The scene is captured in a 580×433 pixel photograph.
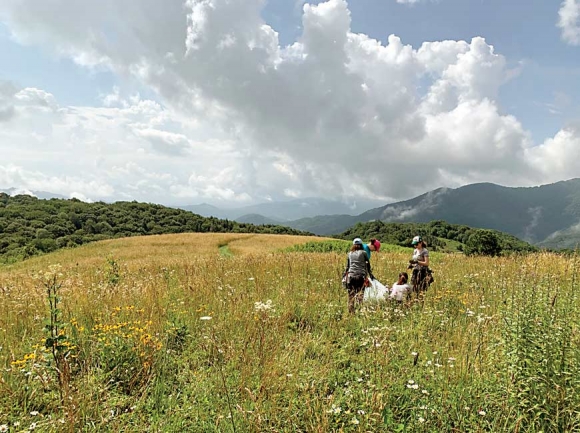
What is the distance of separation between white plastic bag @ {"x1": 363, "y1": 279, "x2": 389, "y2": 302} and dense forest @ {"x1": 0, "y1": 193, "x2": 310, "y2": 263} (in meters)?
48.8

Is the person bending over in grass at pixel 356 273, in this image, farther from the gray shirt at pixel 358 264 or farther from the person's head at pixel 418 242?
the person's head at pixel 418 242

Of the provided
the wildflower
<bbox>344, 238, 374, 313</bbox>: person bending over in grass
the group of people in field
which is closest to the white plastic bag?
the group of people in field

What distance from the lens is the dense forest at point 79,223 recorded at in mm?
54956

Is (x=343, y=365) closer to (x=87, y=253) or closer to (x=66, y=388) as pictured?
(x=66, y=388)

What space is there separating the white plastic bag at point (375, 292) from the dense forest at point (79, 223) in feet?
160

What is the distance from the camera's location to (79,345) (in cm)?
479

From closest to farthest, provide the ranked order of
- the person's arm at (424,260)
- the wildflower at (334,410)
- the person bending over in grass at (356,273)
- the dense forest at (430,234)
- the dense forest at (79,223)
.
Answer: the wildflower at (334,410) < the person bending over in grass at (356,273) < the person's arm at (424,260) < the dense forest at (79,223) < the dense forest at (430,234)

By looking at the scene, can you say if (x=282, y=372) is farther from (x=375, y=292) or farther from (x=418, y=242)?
(x=418, y=242)

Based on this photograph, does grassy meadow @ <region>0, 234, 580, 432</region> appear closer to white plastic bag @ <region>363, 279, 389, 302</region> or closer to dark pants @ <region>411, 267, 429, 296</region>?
white plastic bag @ <region>363, 279, 389, 302</region>

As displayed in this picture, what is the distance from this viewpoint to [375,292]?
8.12 meters

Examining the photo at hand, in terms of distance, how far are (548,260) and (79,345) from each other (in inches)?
602

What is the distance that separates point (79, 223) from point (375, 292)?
75.0 meters

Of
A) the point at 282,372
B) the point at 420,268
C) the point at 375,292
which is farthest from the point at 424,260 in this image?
the point at 282,372

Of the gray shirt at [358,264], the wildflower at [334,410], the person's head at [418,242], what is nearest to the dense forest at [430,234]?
the person's head at [418,242]
